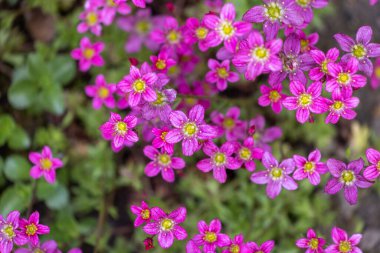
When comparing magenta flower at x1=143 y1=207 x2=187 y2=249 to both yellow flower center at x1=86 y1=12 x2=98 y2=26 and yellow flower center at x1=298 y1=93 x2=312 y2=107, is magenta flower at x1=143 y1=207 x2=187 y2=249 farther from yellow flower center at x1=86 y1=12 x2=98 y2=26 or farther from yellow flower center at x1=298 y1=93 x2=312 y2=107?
yellow flower center at x1=86 y1=12 x2=98 y2=26

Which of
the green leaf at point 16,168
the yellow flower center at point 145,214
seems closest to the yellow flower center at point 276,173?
the yellow flower center at point 145,214

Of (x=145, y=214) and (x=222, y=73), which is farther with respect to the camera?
(x=222, y=73)

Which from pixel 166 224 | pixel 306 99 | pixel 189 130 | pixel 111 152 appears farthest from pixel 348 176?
pixel 111 152

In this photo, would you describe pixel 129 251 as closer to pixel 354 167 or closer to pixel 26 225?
pixel 26 225

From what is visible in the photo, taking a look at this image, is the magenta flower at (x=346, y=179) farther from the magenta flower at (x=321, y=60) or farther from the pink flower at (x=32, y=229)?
the pink flower at (x=32, y=229)

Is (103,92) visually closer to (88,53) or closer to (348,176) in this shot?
(88,53)

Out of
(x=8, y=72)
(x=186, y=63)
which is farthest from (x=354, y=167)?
(x=8, y=72)
